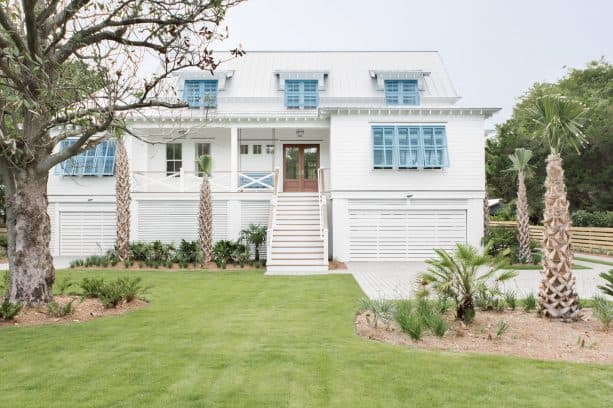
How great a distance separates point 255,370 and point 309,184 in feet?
54.8

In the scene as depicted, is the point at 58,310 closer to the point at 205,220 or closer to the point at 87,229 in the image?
the point at 205,220

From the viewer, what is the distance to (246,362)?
18.9ft

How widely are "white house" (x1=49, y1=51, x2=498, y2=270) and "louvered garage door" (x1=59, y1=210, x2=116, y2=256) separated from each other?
0.04 m

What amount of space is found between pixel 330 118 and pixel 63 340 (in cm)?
1383

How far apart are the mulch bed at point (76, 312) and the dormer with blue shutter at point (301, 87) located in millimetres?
14413

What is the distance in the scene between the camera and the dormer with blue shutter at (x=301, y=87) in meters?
22.1

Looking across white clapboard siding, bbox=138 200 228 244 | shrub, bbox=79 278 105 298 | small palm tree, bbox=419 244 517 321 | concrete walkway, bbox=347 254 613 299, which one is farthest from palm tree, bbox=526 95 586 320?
white clapboard siding, bbox=138 200 228 244

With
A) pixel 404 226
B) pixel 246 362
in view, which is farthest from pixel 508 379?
pixel 404 226

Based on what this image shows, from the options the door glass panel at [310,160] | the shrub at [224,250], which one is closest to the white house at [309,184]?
the door glass panel at [310,160]

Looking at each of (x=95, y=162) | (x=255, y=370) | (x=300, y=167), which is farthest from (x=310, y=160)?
(x=255, y=370)

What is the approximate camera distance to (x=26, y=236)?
336 inches

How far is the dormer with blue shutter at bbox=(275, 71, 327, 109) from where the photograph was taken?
2212cm

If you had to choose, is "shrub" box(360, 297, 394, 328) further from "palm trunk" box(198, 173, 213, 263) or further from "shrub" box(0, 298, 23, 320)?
"palm trunk" box(198, 173, 213, 263)

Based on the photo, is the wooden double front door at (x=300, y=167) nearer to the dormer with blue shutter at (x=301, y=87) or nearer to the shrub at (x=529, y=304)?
the dormer with blue shutter at (x=301, y=87)
